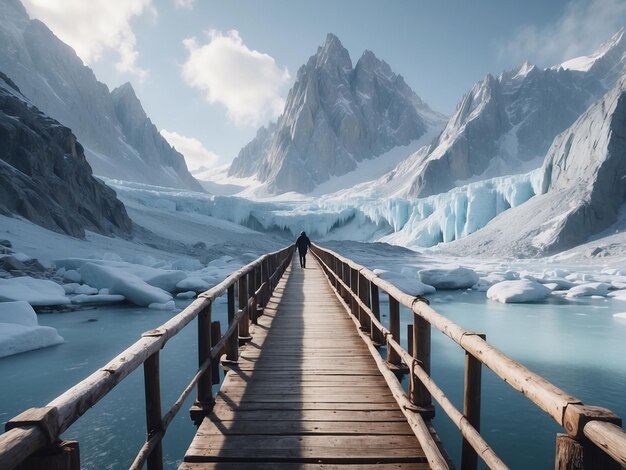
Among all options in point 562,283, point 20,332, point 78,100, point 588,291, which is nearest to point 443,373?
point 20,332

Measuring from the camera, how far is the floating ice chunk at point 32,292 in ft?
48.0

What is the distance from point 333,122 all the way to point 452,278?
14501 centimetres

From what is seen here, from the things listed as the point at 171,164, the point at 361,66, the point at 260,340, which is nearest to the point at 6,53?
the point at 171,164

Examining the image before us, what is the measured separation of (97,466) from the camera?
5.66 m

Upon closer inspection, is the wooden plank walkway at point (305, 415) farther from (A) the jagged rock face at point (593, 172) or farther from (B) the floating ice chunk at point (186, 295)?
(A) the jagged rock face at point (593, 172)

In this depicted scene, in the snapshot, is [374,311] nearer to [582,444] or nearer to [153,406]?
[153,406]

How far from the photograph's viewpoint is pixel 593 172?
155ft

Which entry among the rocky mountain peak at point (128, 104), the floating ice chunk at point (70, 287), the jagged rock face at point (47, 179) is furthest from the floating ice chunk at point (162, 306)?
the rocky mountain peak at point (128, 104)

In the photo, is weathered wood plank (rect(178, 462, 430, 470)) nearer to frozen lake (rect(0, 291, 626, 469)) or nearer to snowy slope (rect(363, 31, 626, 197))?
frozen lake (rect(0, 291, 626, 469))

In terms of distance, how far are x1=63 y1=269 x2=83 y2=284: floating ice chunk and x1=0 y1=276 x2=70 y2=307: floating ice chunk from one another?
334 cm

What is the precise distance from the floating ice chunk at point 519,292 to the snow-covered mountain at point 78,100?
4436 inches

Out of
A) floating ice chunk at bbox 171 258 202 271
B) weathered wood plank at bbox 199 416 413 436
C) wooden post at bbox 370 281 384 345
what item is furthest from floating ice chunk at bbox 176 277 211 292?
weathered wood plank at bbox 199 416 413 436

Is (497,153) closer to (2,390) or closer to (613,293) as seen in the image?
(613,293)

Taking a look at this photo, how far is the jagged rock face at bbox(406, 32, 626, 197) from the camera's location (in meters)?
106
